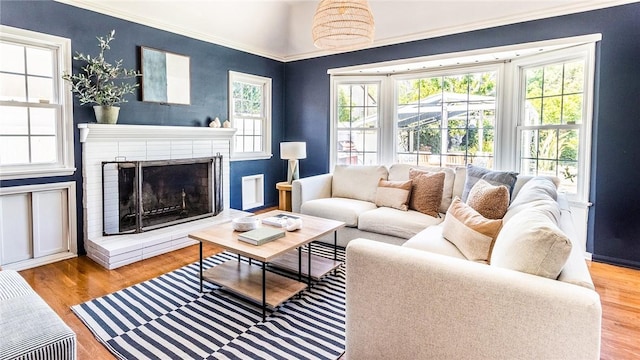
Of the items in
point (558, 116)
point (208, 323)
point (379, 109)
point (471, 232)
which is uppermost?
point (379, 109)

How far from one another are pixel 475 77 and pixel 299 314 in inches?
137

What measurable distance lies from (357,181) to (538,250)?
282cm

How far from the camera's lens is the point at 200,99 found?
A: 4422mm

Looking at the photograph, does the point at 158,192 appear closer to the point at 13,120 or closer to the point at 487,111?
the point at 13,120

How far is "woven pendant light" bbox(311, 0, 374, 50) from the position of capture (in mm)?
2531

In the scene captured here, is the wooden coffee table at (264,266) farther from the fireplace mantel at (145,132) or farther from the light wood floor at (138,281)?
the fireplace mantel at (145,132)

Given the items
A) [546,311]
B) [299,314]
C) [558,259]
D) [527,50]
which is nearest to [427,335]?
[546,311]

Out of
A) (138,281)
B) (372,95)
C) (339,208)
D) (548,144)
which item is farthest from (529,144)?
(138,281)

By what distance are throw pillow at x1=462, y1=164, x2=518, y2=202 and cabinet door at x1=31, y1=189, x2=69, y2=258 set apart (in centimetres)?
381

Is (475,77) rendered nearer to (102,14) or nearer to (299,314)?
(299,314)

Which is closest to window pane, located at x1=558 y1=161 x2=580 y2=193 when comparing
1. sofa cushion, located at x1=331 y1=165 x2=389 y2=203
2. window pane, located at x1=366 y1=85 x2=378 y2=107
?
sofa cushion, located at x1=331 y1=165 x2=389 y2=203

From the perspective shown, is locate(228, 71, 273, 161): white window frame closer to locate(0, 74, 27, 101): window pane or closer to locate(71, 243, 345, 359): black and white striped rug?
locate(0, 74, 27, 101): window pane

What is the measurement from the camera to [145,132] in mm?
3656

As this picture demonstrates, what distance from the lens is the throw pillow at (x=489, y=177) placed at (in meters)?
2.96
